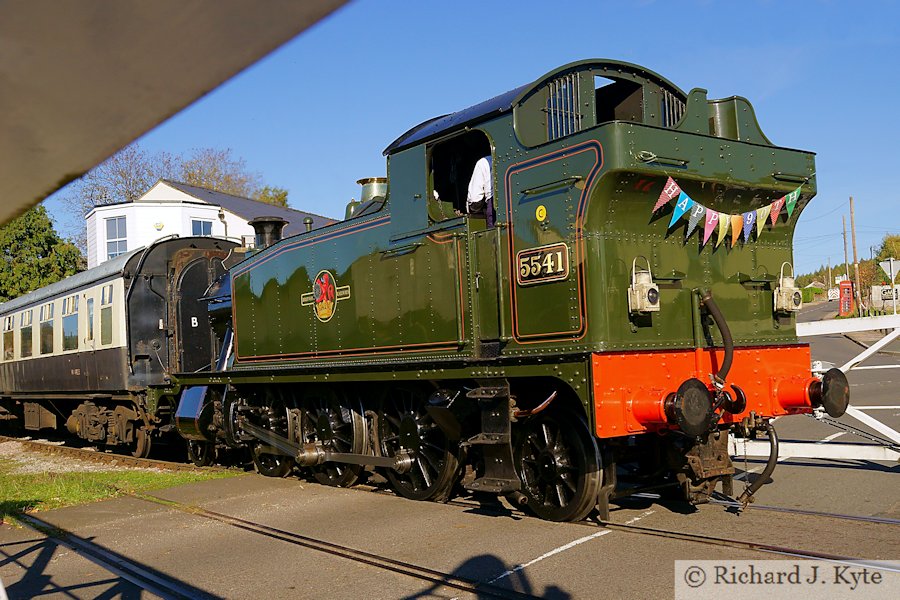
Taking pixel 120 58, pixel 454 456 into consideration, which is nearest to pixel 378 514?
pixel 454 456

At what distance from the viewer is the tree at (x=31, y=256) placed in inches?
1446

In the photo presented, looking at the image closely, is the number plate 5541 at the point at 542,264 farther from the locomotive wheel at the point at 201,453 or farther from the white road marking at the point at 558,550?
the locomotive wheel at the point at 201,453

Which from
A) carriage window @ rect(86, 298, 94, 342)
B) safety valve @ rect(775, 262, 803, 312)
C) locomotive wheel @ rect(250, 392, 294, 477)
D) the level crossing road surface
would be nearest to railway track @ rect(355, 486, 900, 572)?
the level crossing road surface

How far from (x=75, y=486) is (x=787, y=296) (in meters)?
8.92

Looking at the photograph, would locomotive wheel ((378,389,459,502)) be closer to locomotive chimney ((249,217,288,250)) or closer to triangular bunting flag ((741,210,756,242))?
triangular bunting flag ((741,210,756,242))

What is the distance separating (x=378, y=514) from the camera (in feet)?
26.7

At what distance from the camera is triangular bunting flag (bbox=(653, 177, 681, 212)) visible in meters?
6.88

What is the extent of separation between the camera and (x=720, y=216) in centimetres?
741

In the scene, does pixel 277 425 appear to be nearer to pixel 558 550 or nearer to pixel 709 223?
pixel 558 550

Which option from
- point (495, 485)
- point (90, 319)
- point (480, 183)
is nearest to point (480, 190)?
point (480, 183)

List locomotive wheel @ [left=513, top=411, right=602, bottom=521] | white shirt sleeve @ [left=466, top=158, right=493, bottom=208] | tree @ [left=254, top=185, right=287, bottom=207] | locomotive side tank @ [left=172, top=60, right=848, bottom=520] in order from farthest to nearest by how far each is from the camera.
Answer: tree @ [left=254, top=185, right=287, bottom=207] < white shirt sleeve @ [left=466, top=158, right=493, bottom=208] < locomotive wheel @ [left=513, top=411, right=602, bottom=521] < locomotive side tank @ [left=172, top=60, right=848, bottom=520]

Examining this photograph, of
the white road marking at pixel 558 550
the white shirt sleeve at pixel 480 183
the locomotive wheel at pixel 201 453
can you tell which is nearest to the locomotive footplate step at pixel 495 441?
the white road marking at pixel 558 550

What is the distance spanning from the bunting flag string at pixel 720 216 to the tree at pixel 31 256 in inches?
1384

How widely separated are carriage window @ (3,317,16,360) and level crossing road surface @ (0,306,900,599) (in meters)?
12.6
